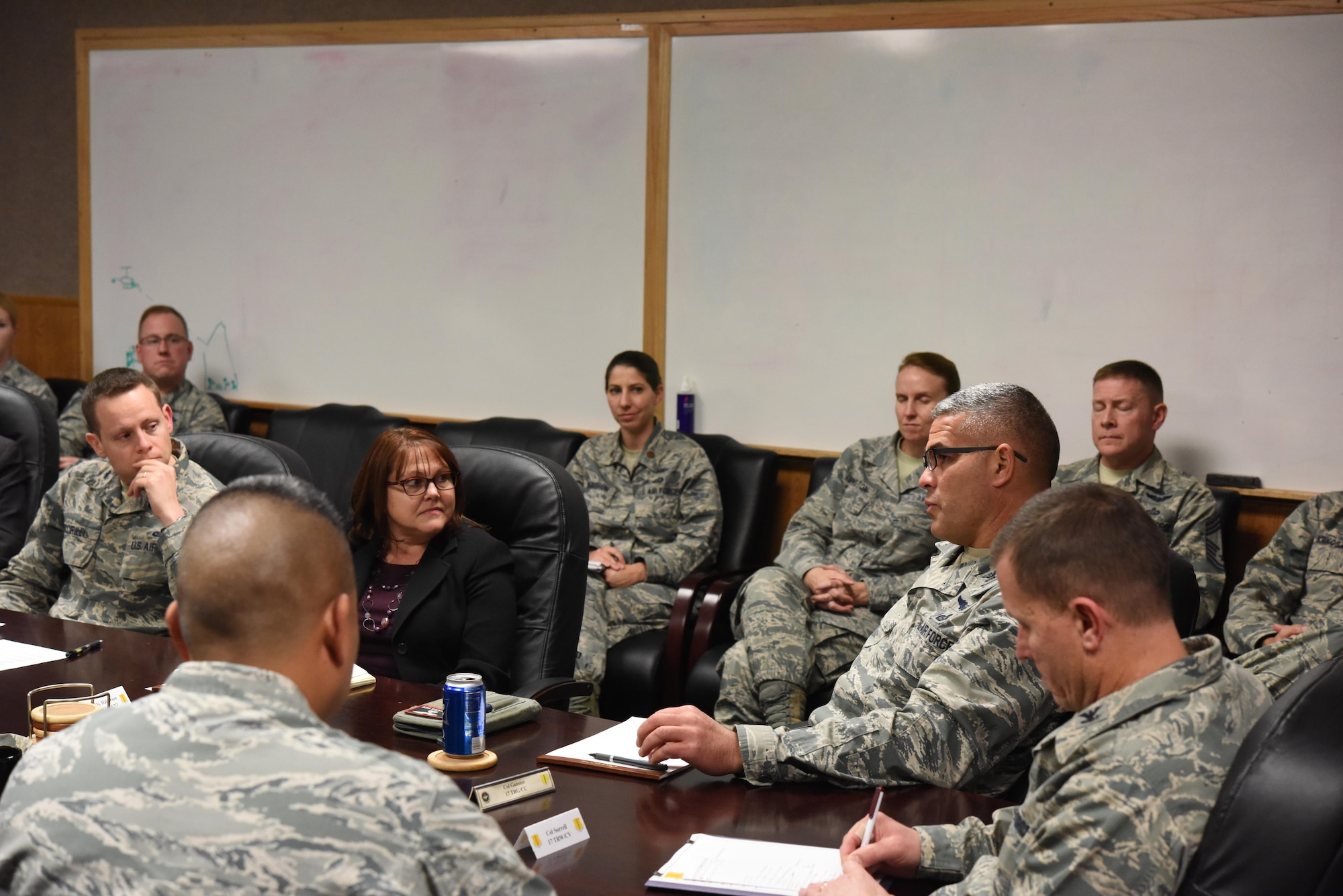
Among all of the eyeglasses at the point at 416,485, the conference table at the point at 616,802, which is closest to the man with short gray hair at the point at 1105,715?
the conference table at the point at 616,802

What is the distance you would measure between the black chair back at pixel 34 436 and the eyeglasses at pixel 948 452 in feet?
9.42

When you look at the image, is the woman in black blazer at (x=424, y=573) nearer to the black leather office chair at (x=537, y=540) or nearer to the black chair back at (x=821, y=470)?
the black leather office chair at (x=537, y=540)

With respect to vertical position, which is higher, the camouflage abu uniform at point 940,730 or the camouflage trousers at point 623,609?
the camouflage abu uniform at point 940,730

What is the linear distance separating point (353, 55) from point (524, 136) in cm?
89

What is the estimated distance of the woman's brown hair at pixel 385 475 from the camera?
2518 mm

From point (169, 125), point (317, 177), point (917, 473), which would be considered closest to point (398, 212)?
point (317, 177)

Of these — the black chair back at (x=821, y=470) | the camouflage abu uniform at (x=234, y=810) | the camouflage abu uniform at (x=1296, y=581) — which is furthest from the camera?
the black chair back at (x=821, y=470)

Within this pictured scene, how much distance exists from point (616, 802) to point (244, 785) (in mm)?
712

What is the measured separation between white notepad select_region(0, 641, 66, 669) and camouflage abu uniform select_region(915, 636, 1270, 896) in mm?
1710

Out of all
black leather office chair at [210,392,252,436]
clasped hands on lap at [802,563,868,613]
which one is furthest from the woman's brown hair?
black leather office chair at [210,392,252,436]

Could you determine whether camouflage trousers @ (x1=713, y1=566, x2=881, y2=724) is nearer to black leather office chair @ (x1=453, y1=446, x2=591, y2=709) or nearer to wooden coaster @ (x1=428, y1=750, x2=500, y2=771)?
black leather office chair @ (x1=453, y1=446, x2=591, y2=709)

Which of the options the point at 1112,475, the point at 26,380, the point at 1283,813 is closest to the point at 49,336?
the point at 26,380

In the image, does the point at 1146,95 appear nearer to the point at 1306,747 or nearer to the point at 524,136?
the point at 524,136

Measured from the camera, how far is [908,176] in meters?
3.97
